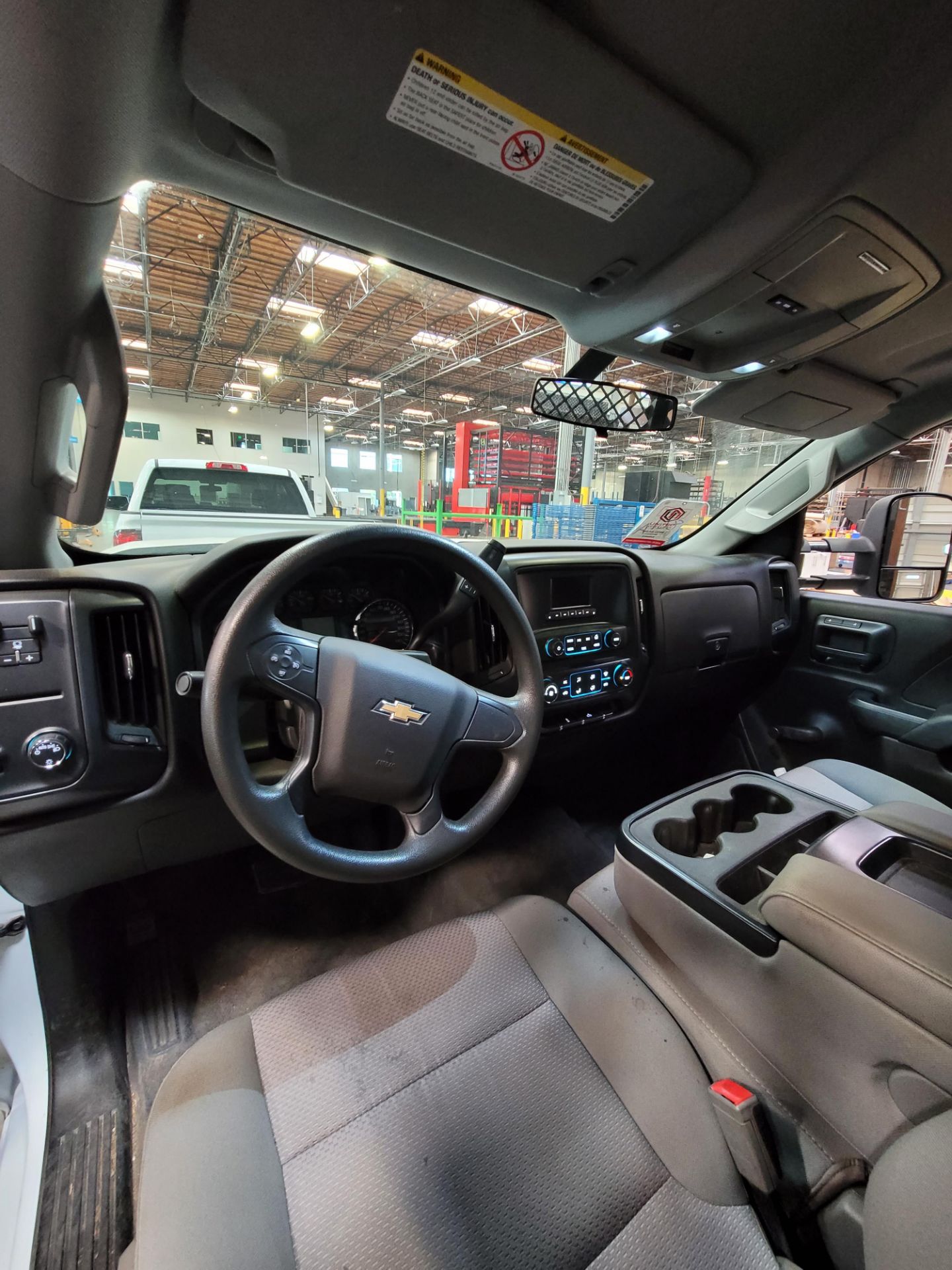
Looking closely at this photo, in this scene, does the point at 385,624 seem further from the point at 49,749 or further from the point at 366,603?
the point at 49,749

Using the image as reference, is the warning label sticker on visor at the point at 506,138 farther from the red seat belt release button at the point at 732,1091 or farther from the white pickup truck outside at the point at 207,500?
the white pickup truck outside at the point at 207,500

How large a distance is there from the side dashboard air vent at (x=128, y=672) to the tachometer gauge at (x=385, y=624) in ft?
1.63

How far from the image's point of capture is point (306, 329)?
9.91 m

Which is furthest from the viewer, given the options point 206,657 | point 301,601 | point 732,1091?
point 301,601

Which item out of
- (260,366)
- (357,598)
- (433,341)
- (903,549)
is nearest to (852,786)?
(903,549)

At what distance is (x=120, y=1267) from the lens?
2.83ft

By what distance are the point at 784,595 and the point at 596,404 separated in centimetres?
139

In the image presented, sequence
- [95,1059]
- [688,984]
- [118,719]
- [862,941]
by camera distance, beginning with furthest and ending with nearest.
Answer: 1. [95,1059]
2. [118,719]
3. [688,984]
4. [862,941]

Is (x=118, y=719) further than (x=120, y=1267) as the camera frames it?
Yes

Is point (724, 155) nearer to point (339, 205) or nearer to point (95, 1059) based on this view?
point (339, 205)

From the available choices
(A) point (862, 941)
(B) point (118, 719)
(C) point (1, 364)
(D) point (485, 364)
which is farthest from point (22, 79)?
(D) point (485, 364)

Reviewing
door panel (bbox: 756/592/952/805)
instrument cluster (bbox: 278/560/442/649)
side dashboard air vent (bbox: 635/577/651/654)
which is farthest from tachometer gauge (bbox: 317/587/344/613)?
door panel (bbox: 756/592/952/805)

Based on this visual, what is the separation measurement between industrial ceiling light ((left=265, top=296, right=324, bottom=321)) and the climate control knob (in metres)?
8.81

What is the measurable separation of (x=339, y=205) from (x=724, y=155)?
730mm
